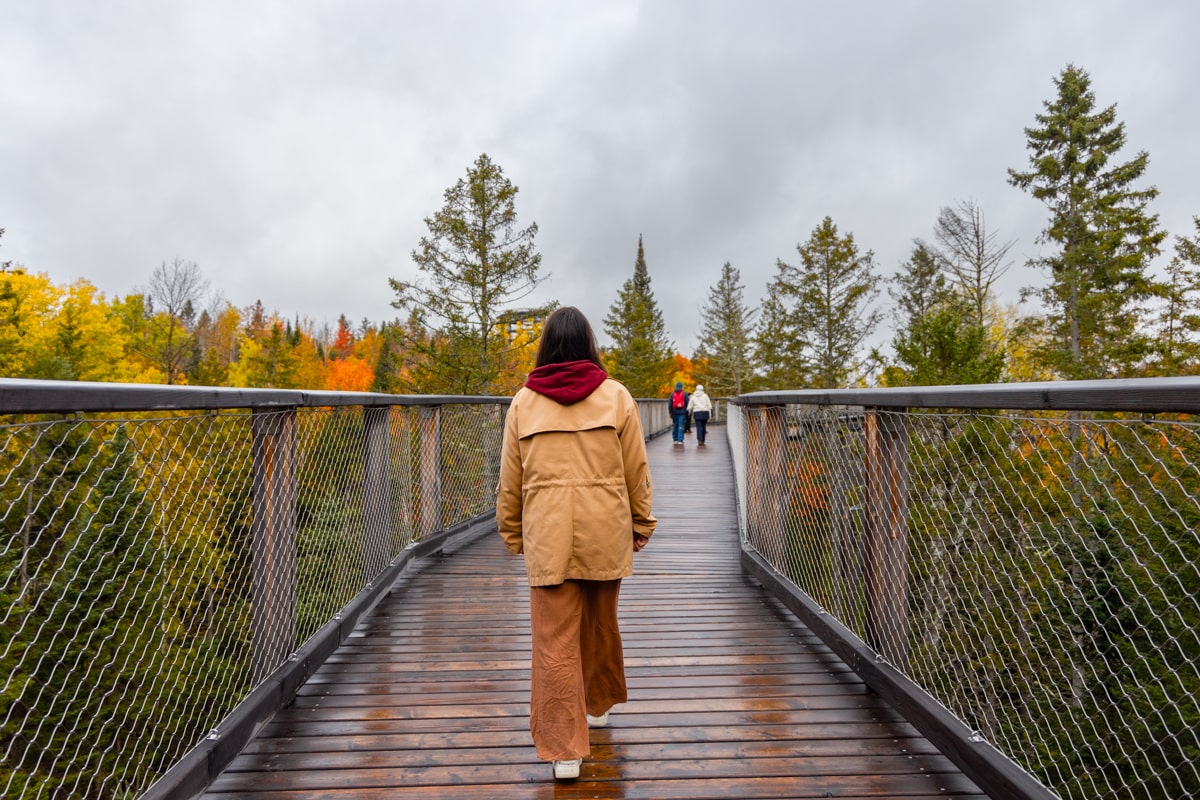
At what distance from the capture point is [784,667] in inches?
139

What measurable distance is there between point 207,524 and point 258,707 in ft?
9.15

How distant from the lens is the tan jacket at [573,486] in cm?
256

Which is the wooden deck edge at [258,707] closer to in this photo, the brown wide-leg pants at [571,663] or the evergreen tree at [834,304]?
the brown wide-leg pants at [571,663]

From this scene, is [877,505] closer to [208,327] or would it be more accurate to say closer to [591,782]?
[591,782]

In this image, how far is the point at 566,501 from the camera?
2566mm

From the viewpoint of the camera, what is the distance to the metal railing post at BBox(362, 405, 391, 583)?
4.59 metres

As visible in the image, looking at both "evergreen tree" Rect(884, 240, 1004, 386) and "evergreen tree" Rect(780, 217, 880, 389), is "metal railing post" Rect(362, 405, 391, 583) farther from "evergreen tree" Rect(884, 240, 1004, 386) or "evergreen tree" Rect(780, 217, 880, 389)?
"evergreen tree" Rect(780, 217, 880, 389)

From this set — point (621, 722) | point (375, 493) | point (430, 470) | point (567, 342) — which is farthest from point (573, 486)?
point (430, 470)

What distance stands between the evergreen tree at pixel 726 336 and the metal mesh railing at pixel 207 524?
3540cm

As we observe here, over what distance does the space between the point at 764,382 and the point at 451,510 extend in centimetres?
3138

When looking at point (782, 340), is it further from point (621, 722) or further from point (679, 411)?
point (621, 722)

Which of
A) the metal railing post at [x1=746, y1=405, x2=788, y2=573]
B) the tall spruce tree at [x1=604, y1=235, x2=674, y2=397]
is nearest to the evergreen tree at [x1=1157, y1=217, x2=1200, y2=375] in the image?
the tall spruce tree at [x1=604, y1=235, x2=674, y2=397]

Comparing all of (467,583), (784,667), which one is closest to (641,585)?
(467,583)

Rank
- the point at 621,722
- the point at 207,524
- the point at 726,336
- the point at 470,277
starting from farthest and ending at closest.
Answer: the point at 726,336 < the point at 470,277 < the point at 207,524 < the point at 621,722
